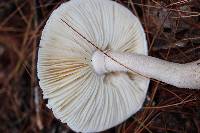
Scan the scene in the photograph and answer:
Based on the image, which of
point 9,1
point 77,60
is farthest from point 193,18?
point 9,1

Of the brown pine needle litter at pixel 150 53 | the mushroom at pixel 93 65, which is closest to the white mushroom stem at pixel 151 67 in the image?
the mushroom at pixel 93 65

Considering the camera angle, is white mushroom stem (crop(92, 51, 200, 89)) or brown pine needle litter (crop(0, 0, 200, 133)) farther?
brown pine needle litter (crop(0, 0, 200, 133))

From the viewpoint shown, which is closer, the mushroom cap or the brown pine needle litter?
the mushroom cap

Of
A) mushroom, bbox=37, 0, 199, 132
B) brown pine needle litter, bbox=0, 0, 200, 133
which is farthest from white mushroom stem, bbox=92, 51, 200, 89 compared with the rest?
brown pine needle litter, bbox=0, 0, 200, 133

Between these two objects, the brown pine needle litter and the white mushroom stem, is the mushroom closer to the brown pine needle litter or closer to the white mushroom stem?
the white mushroom stem

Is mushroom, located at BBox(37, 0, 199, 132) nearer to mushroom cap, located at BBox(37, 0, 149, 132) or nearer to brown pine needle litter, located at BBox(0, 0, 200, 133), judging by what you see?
mushroom cap, located at BBox(37, 0, 149, 132)

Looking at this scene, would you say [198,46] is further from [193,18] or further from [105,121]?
[105,121]
